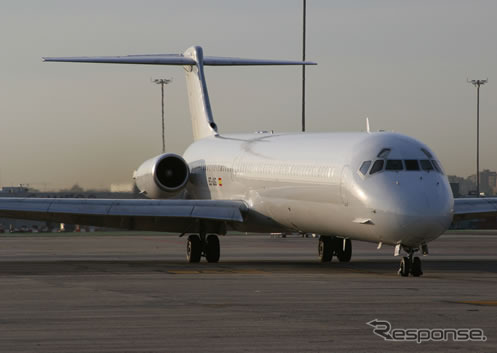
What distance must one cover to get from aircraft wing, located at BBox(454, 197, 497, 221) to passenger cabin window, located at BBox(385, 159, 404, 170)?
14.7 ft

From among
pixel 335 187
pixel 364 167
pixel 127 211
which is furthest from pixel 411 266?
pixel 127 211

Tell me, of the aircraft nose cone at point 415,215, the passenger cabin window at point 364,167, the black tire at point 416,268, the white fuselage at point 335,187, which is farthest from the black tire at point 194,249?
the aircraft nose cone at point 415,215

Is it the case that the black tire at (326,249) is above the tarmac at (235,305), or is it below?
below

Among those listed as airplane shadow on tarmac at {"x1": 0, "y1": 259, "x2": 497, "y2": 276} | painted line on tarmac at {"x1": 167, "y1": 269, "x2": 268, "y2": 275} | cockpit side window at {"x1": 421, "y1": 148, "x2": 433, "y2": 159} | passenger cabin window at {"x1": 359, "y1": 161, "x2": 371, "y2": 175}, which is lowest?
airplane shadow on tarmac at {"x1": 0, "y1": 259, "x2": 497, "y2": 276}

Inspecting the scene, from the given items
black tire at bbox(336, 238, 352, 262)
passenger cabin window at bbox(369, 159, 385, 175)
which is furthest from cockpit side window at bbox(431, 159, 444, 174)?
black tire at bbox(336, 238, 352, 262)

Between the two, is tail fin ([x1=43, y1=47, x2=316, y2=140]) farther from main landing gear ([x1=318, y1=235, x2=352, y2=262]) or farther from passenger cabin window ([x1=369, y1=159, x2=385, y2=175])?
passenger cabin window ([x1=369, y1=159, x2=385, y2=175])

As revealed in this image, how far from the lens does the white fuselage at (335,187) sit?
21.2 m

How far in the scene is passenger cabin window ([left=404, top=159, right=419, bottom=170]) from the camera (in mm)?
22156

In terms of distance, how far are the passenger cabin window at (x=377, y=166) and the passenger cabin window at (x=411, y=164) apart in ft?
1.61

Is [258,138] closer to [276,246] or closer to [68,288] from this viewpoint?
[276,246]

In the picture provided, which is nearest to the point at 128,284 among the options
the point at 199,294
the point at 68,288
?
the point at 68,288

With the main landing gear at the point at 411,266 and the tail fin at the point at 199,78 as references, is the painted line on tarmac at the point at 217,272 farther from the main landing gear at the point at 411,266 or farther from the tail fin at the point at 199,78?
the tail fin at the point at 199,78

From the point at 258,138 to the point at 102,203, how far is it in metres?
6.23

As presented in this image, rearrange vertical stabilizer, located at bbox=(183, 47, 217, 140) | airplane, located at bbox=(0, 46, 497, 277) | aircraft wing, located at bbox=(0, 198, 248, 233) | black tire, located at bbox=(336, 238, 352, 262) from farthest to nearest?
vertical stabilizer, located at bbox=(183, 47, 217, 140)
black tire, located at bbox=(336, 238, 352, 262)
aircraft wing, located at bbox=(0, 198, 248, 233)
airplane, located at bbox=(0, 46, 497, 277)
